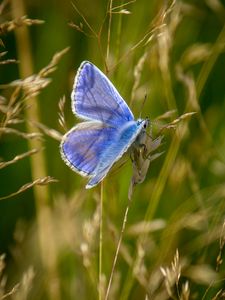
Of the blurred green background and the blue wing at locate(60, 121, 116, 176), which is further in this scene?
the blurred green background

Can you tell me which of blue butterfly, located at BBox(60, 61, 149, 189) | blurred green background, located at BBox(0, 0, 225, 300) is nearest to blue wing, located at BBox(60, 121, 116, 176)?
blue butterfly, located at BBox(60, 61, 149, 189)

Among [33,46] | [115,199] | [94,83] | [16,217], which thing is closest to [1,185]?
[16,217]

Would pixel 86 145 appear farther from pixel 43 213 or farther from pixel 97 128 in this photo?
pixel 43 213

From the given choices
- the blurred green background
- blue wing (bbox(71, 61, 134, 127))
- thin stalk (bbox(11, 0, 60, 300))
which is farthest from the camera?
thin stalk (bbox(11, 0, 60, 300))

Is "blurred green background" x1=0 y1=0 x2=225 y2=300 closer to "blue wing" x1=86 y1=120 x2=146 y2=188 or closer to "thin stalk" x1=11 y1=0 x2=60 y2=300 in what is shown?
"thin stalk" x1=11 y1=0 x2=60 y2=300

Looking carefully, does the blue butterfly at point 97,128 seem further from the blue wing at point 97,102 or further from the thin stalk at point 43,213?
the thin stalk at point 43,213

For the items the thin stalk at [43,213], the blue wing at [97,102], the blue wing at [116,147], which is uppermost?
the blue wing at [97,102]

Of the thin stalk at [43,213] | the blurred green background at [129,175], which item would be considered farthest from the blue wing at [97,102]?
the thin stalk at [43,213]
